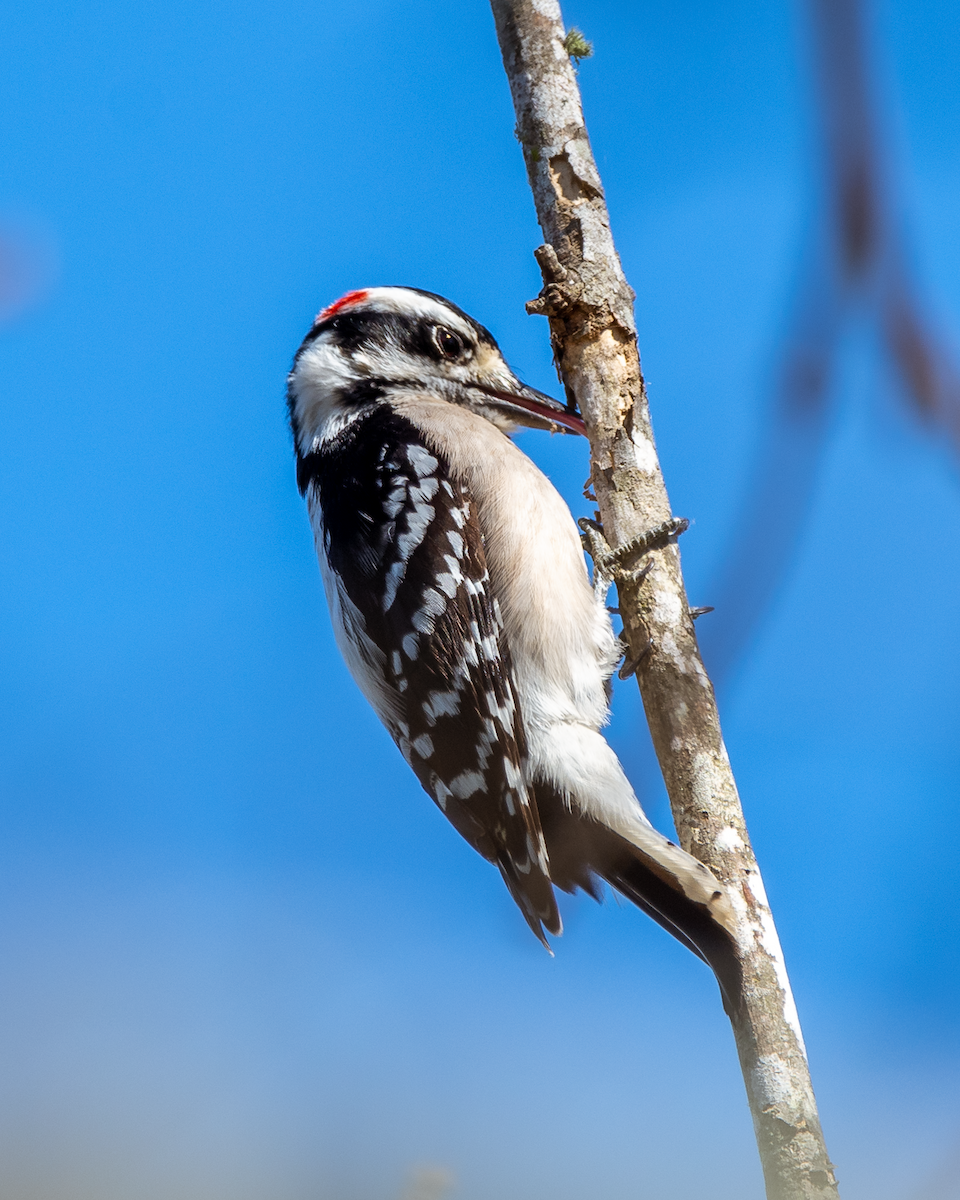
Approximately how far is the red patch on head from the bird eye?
0.44 meters

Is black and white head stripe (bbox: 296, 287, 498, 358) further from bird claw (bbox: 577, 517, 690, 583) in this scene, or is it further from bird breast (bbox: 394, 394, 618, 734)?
bird claw (bbox: 577, 517, 690, 583)

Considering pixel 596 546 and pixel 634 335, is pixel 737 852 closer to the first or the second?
pixel 596 546

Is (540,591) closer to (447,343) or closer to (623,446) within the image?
(623,446)

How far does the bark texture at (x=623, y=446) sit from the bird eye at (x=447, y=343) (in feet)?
3.58

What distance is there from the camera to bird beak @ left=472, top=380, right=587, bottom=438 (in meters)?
3.79

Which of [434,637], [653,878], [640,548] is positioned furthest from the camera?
[434,637]

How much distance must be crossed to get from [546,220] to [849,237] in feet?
8.10

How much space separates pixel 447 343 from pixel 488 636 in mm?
1301

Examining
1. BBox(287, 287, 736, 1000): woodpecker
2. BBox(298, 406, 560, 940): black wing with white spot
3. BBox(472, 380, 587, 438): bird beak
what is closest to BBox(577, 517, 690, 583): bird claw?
BBox(287, 287, 736, 1000): woodpecker

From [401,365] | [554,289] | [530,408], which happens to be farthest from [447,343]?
[554,289]

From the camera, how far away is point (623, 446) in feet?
9.51

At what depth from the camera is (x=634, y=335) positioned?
299cm

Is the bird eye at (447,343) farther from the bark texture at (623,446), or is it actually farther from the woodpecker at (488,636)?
the bark texture at (623,446)

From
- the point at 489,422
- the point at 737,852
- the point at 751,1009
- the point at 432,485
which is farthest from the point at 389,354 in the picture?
the point at 751,1009
